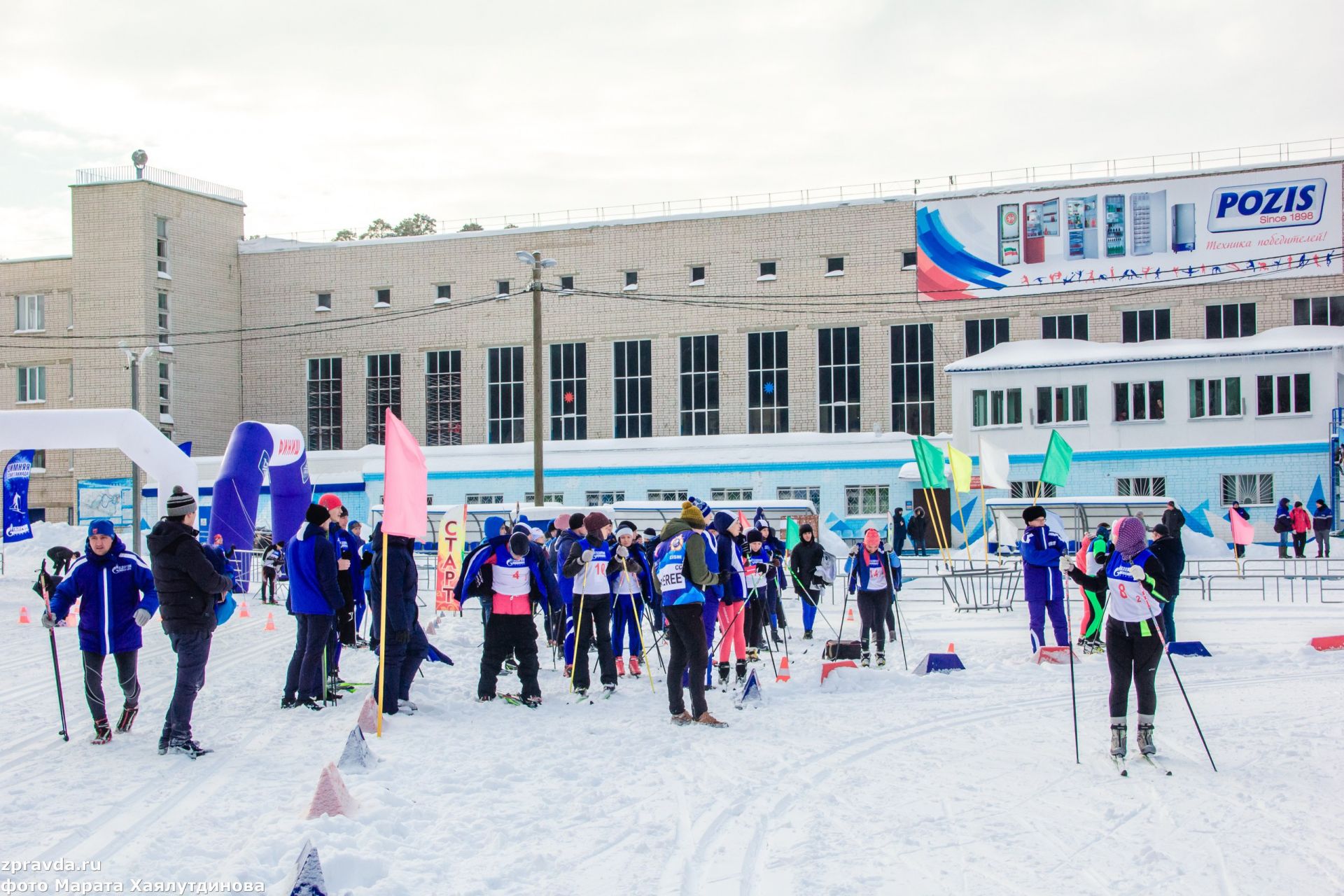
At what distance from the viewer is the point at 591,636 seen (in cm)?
1147

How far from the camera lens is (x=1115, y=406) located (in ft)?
117

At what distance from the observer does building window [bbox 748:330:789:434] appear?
44.9 meters

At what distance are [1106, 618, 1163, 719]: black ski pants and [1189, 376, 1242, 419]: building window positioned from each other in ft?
96.1

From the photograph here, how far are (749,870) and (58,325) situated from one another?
5059 centimetres

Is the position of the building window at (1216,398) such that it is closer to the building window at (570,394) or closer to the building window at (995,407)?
the building window at (995,407)

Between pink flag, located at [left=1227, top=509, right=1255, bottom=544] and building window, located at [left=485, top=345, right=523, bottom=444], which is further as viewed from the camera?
building window, located at [left=485, top=345, right=523, bottom=444]

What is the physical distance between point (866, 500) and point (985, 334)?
9078 mm

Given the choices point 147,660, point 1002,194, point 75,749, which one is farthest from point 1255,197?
point 75,749

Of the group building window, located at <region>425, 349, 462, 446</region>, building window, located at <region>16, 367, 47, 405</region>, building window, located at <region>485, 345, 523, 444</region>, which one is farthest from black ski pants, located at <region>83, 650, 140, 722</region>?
building window, located at <region>16, 367, 47, 405</region>

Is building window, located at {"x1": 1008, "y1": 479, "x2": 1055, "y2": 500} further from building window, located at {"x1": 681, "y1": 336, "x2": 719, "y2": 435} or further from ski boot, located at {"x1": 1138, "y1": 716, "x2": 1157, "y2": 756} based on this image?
ski boot, located at {"x1": 1138, "y1": 716, "x2": 1157, "y2": 756}

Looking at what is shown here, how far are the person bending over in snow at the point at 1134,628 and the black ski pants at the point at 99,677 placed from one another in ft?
22.6

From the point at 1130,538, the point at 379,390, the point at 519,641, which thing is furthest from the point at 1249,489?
the point at 379,390

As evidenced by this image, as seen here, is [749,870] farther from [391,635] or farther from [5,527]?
[5,527]

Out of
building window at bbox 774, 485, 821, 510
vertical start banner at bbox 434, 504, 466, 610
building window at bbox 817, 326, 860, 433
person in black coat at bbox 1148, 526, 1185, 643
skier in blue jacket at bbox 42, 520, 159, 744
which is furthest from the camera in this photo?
building window at bbox 817, 326, 860, 433
